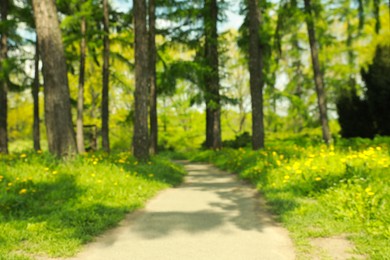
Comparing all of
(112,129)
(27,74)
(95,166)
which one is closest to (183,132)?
(112,129)

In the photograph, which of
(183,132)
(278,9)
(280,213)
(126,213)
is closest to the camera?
(280,213)

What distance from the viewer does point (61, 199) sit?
6.62 m

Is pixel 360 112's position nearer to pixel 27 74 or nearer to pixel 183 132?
pixel 183 132

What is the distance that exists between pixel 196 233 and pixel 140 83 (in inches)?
296

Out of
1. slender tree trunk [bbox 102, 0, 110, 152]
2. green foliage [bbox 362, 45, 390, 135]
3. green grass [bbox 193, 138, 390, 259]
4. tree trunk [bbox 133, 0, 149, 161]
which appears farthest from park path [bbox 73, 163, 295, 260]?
green foliage [bbox 362, 45, 390, 135]

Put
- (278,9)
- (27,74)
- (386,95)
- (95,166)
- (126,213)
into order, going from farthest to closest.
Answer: (27,74), (386,95), (278,9), (95,166), (126,213)

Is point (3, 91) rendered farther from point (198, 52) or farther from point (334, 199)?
point (334, 199)

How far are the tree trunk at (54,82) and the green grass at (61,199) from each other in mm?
557

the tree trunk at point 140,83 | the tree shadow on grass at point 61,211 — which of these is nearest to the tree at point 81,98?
the tree trunk at point 140,83

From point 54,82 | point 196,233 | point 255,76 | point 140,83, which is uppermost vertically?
point 255,76

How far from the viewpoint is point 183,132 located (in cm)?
3120

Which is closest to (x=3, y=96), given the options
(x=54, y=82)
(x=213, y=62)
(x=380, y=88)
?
→ (x=54, y=82)

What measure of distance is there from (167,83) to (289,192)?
1259cm

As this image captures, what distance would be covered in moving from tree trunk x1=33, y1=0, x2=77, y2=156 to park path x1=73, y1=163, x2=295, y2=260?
3250mm
